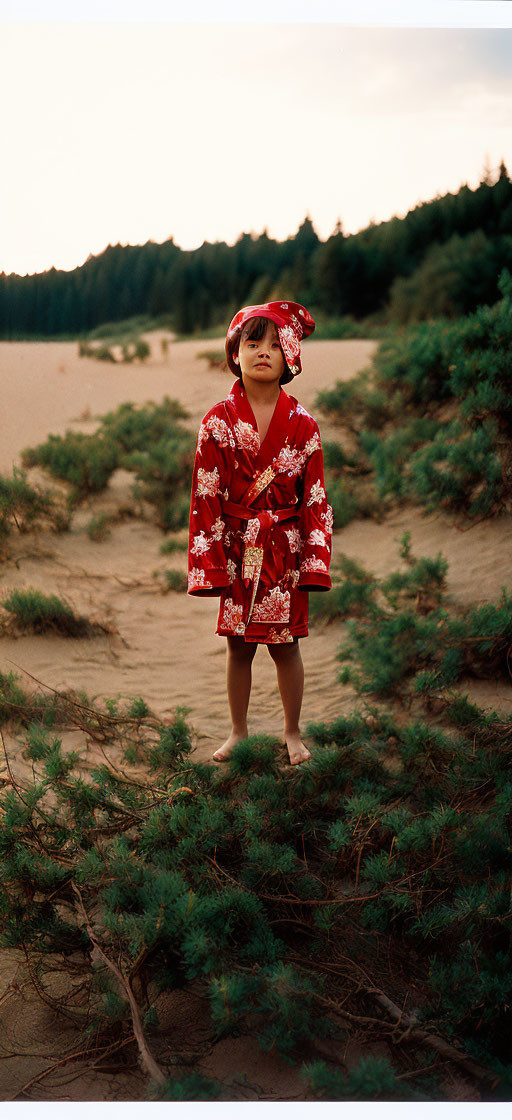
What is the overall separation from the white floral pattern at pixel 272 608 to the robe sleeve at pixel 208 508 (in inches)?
5.2

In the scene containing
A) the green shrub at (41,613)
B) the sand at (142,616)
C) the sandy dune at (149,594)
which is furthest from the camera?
the green shrub at (41,613)

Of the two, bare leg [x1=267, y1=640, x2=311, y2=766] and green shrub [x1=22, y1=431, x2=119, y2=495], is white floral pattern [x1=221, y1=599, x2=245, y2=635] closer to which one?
bare leg [x1=267, y1=640, x2=311, y2=766]

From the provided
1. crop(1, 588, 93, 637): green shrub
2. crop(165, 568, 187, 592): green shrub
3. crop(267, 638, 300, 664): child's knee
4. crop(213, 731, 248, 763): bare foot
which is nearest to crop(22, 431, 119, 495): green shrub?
crop(165, 568, 187, 592): green shrub

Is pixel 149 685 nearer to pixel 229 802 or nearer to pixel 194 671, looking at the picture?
pixel 194 671

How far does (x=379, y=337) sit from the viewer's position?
42.7 ft

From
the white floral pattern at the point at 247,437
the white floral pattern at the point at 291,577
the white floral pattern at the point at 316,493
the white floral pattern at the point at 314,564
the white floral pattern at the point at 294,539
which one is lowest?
the white floral pattern at the point at 291,577

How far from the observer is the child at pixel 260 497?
2.54m

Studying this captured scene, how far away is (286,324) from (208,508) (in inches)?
24.4

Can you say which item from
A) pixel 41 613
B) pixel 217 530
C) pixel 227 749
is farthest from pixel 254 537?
pixel 41 613

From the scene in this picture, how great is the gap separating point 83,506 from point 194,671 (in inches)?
103

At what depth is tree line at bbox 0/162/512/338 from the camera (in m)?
9.72

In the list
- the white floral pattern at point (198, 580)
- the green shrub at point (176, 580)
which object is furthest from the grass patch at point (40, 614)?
the white floral pattern at point (198, 580)

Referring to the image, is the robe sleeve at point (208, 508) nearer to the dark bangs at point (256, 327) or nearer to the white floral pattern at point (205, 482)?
the white floral pattern at point (205, 482)

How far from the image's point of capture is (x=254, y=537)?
8.37 ft
